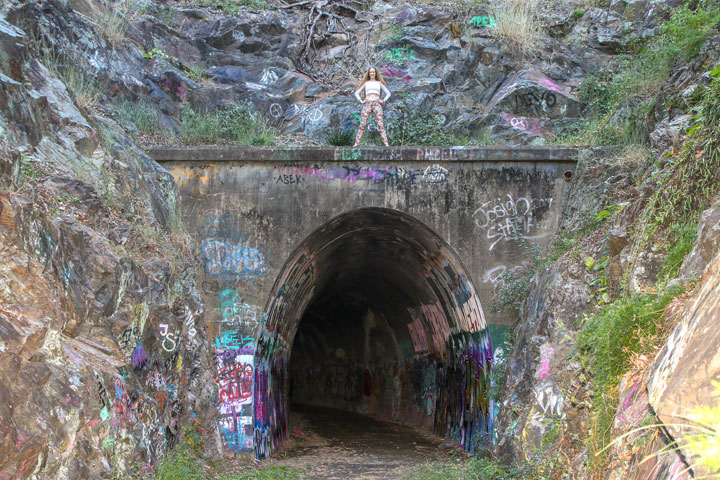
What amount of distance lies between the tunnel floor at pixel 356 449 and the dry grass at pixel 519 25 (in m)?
8.59

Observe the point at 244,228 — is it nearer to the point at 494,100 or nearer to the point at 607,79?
the point at 494,100

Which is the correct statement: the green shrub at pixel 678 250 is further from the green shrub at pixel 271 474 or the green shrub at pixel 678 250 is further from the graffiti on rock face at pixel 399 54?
the graffiti on rock face at pixel 399 54

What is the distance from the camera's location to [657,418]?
3625 mm

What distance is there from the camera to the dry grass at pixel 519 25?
14.0m

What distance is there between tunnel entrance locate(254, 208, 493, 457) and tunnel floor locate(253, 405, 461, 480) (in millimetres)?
432

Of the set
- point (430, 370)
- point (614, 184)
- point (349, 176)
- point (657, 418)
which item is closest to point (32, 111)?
point (349, 176)

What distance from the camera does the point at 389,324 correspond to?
1706 cm

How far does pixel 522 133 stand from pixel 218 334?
6.66 metres

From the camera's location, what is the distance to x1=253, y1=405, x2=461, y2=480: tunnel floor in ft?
32.5

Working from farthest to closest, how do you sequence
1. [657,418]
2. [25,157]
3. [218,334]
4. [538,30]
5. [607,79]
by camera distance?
[538,30] → [607,79] → [218,334] → [25,157] → [657,418]

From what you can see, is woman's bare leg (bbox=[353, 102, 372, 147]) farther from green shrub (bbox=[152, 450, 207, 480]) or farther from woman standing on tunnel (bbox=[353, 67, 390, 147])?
green shrub (bbox=[152, 450, 207, 480])

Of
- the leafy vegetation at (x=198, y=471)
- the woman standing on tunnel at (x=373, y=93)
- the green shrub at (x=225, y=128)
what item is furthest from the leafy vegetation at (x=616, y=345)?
the green shrub at (x=225, y=128)

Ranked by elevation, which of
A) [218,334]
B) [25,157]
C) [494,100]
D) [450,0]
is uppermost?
[450,0]

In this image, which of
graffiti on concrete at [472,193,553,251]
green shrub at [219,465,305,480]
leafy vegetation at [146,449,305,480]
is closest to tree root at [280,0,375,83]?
graffiti on concrete at [472,193,553,251]
